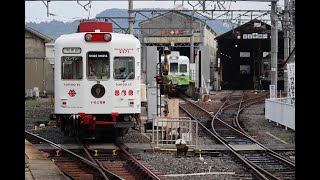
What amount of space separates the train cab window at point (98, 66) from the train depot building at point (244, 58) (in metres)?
33.3

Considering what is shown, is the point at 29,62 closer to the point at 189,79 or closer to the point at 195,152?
the point at 189,79

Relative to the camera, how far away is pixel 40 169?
8836 mm

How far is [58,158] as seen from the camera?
11352mm

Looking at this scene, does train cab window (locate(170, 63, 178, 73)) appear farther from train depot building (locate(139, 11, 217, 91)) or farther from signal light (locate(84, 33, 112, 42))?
signal light (locate(84, 33, 112, 42))

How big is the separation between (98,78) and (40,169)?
4119mm

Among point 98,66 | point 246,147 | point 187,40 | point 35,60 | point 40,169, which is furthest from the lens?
point 187,40

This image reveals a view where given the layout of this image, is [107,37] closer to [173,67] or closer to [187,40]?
[173,67]

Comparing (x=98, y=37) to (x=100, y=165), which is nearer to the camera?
(x=100, y=165)

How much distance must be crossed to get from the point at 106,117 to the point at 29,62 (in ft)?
83.1

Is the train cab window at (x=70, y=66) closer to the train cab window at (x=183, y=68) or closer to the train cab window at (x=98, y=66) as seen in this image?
the train cab window at (x=98, y=66)

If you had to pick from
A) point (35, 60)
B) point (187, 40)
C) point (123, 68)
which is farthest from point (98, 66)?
point (187, 40)

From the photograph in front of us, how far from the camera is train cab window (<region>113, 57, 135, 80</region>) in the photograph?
1266 centimetres

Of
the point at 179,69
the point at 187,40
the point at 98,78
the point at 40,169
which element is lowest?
the point at 40,169
